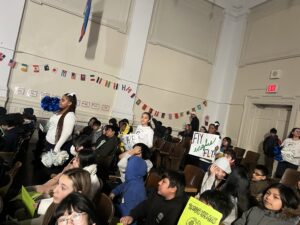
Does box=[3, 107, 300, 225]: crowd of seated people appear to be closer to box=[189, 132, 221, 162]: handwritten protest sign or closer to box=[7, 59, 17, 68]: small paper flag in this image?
box=[189, 132, 221, 162]: handwritten protest sign

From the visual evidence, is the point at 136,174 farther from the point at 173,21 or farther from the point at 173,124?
the point at 173,21

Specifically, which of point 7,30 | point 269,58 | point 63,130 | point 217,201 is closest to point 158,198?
point 217,201

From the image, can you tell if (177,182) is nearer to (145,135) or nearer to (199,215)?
(199,215)

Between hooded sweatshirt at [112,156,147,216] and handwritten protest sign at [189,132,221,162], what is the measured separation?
1.53 m

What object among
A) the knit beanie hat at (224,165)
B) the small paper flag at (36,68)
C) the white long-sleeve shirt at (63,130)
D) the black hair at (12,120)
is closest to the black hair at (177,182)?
the knit beanie hat at (224,165)

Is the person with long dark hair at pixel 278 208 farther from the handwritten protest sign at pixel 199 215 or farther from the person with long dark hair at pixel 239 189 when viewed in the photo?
the handwritten protest sign at pixel 199 215

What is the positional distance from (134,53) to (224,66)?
3.49 m

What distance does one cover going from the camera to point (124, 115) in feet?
27.8

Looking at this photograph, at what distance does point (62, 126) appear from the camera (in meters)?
3.59

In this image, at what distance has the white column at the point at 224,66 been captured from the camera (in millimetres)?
9961

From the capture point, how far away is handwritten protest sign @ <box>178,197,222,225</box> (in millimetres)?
1727

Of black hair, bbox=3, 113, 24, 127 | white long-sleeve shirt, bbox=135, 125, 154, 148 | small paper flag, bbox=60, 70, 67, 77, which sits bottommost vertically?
black hair, bbox=3, 113, 24, 127

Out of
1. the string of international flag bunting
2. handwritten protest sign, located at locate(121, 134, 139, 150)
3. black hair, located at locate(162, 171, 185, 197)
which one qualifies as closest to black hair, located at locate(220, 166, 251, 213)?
black hair, located at locate(162, 171, 185, 197)

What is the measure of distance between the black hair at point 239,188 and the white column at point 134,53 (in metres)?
5.81
